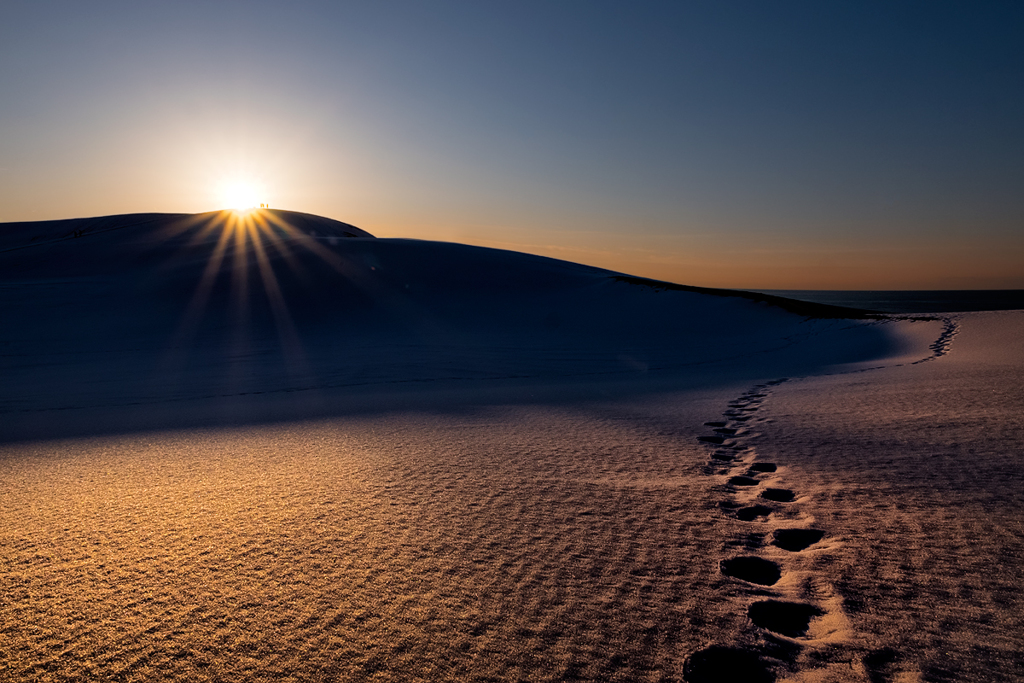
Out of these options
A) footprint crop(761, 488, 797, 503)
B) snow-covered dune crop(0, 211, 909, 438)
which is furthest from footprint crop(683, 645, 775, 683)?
snow-covered dune crop(0, 211, 909, 438)

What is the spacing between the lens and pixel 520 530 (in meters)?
2.65

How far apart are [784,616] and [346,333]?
14.5 m

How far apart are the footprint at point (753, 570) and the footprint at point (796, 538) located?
19 cm

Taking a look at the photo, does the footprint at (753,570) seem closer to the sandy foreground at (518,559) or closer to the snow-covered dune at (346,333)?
the sandy foreground at (518,559)

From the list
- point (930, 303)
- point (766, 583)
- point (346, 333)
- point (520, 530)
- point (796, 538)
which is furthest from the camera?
point (930, 303)

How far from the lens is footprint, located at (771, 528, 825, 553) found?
245 centimetres

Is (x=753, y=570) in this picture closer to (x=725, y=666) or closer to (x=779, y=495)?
(x=725, y=666)

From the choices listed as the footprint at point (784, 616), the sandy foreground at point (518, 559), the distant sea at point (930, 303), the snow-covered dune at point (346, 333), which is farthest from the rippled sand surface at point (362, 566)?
the distant sea at point (930, 303)

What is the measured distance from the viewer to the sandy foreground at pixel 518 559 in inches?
67.3

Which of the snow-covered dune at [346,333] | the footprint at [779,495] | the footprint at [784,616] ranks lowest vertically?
the footprint at [784,616]

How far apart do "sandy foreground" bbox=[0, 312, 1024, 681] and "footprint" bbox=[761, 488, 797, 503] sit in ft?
0.14

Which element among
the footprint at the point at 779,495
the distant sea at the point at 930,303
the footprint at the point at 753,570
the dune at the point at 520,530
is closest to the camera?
the dune at the point at 520,530

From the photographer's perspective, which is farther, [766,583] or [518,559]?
[518,559]

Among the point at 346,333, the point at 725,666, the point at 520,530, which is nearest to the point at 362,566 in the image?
the point at 520,530
